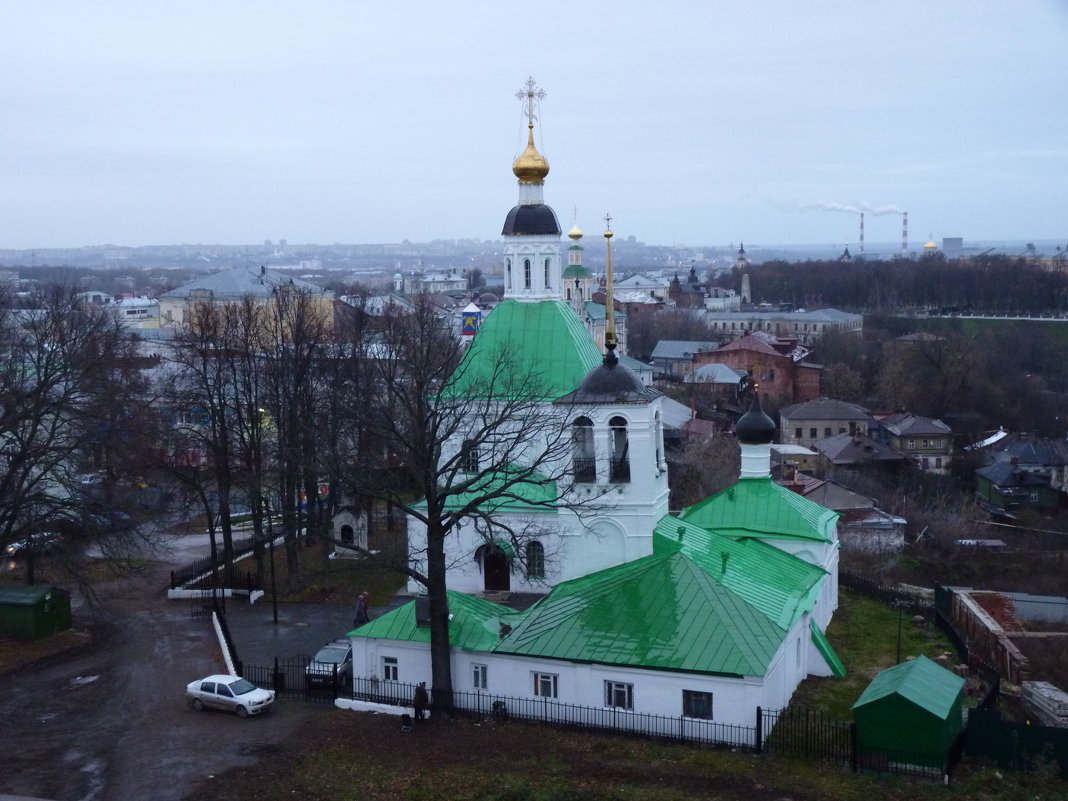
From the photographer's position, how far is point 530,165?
22.2 meters

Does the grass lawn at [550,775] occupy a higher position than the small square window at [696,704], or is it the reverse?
the small square window at [696,704]

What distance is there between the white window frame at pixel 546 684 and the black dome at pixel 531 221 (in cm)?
955

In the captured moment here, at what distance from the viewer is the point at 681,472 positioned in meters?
36.8

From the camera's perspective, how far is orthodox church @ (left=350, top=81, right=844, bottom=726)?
49.8 ft

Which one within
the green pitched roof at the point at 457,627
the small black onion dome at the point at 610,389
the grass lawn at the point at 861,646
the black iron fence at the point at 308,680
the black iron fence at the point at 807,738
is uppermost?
the small black onion dome at the point at 610,389

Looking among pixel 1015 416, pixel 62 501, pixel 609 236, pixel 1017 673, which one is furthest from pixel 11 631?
pixel 1015 416

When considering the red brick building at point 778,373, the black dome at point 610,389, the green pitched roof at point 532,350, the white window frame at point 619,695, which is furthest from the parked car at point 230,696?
the red brick building at point 778,373

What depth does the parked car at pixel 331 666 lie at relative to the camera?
17391mm

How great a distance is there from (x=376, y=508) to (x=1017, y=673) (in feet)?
58.3

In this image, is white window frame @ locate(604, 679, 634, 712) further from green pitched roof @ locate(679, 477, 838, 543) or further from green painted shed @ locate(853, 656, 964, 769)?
green pitched roof @ locate(679, 477, 838, 543)

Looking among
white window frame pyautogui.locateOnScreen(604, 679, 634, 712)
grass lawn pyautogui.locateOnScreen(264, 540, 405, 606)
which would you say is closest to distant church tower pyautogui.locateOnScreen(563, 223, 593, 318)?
grass lawn pyautogui.locateOnScreen(264, 540, 405, 606)

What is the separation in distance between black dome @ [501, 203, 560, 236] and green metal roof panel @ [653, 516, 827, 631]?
644 cm

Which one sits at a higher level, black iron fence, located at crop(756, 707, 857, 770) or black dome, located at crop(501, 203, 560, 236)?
black dome, located at crop(501, 203, 560, 236)

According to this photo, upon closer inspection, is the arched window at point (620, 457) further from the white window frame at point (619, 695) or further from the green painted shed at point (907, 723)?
the green painted shed at point (907, 723)
